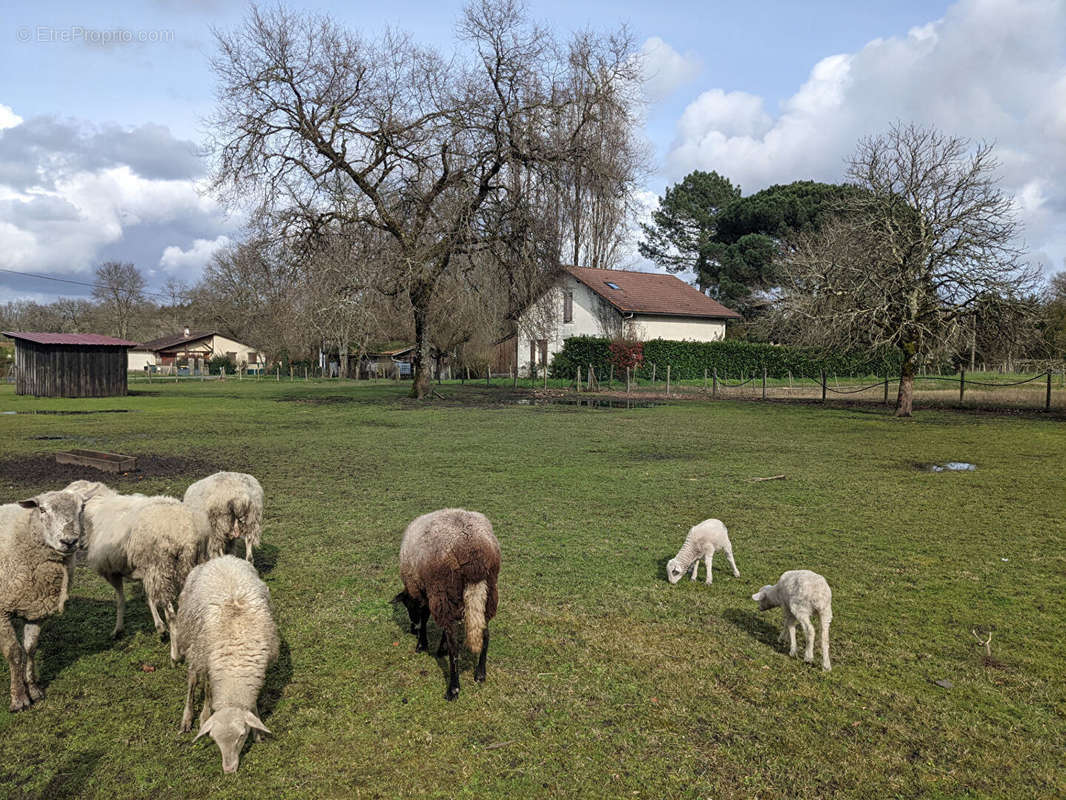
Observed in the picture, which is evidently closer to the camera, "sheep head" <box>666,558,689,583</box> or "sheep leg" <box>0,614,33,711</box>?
Result: "sheep leg" <box>0,614,33,711</box>

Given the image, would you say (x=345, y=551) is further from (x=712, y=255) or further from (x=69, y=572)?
(x=712, y=255)

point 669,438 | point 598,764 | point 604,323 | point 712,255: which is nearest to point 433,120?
point 669,438

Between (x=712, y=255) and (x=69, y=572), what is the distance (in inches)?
2466

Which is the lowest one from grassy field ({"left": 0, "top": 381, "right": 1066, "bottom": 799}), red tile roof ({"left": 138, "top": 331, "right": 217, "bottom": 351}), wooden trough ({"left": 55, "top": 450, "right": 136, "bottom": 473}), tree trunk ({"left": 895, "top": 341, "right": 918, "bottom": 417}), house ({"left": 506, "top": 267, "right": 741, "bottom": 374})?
grassy field ({"left": 0, "top": 381, "right": 1066, "bottom": 799})

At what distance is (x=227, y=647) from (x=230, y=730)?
1.66 feet

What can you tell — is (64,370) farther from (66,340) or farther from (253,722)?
(253,722)

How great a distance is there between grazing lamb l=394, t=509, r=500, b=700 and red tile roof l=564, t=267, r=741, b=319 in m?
42.0

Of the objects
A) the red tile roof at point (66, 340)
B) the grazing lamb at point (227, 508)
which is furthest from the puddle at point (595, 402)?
the grazing lamb at point (227, 508)

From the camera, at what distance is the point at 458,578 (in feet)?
15.5

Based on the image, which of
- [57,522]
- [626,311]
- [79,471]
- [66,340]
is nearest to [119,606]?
[57,522]

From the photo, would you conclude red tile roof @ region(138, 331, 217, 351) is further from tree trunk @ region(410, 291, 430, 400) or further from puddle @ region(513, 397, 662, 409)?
puddle @ region(513, 397, 662, 409)

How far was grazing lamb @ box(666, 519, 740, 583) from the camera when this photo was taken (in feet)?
22.4

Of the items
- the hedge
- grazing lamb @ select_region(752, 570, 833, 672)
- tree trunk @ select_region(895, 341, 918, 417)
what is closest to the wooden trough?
grazing lamb @ select_region(752, 570, 833, 672)

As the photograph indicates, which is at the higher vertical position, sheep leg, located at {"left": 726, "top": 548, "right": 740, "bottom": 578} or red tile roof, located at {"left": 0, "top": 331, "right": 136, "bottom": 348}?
red tile roof, located at {"left": 0, "top": 331, "right": 136, "bottom": 348}
